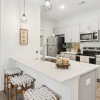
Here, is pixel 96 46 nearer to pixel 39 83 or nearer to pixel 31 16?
pixel 31 16

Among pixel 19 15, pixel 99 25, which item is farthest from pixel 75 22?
pixel 19 15

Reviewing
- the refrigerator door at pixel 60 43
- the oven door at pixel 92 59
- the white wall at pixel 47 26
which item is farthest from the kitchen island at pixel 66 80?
the white wall at pixel 47 26

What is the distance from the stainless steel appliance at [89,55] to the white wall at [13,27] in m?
2.06

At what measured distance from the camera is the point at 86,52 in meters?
4.68

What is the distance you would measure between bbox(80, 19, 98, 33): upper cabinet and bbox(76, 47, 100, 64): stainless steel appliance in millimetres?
790

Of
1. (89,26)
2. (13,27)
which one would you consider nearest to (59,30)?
Result: (89,26)

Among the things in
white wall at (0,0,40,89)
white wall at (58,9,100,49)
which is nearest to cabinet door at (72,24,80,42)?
white wall at (58,9,100,49)

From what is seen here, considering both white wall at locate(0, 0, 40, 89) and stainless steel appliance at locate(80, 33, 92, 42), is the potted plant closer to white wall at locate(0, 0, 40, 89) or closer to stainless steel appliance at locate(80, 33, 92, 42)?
stainless steel appliance at locate(80, 33, 92, 42)

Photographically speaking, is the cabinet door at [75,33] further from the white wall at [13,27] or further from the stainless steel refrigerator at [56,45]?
the white wall at [13,27]

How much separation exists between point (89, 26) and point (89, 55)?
1.20m

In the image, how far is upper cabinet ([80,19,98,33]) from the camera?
4.25m

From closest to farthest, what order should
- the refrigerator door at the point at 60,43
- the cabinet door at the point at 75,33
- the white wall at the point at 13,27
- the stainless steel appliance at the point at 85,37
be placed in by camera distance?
the white wall at the point at 13,27 → the stainless steel appliance at the point at 85,37 → the cabinet door at the point at 75,33 → the refrigerator door at the point at 60,43

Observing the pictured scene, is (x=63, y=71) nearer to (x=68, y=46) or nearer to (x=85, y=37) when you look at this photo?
(x=85, y=37)

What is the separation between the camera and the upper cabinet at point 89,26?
4.25 metres
